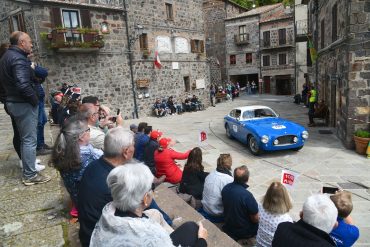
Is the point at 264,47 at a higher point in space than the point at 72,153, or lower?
higher

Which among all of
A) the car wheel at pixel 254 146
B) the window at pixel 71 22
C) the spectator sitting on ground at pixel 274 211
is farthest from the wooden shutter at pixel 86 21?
the spectator sitting on ground at pixel 274 211

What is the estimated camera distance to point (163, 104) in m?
20.2

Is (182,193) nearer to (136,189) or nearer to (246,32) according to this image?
(136,189)


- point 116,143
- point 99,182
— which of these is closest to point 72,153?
point 116,143

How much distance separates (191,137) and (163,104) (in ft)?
27.7

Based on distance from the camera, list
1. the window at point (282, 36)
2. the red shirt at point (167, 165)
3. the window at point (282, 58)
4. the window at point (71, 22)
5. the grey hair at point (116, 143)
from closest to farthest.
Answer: the grey hair at point (116, 143)
the red shirt at point (167, 165)
the window at point (71, 22)
the window at point (282, 36)
the window at point (282, 58)

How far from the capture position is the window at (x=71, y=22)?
579 inches

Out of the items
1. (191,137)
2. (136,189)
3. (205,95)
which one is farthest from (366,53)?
(205,95)

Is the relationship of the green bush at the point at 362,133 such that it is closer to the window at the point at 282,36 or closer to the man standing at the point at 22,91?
the man standing at the point at 22,91

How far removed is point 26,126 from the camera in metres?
4.13

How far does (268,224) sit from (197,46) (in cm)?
2134

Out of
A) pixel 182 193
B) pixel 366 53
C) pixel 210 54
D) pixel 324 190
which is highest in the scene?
pixel 210 54

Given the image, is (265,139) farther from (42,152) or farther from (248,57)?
(248,57)

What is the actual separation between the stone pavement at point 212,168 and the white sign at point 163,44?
331 inches
